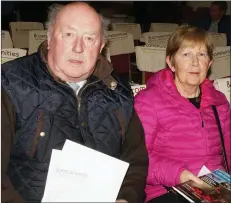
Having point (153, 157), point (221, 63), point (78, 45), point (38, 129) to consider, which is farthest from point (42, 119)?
point (221, 63)

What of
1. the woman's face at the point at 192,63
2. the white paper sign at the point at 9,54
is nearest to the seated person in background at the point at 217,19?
the white paper sign at the point at 9,54

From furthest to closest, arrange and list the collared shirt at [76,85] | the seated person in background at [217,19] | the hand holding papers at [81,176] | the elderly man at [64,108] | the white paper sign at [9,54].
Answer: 1. the seated person in background at [217,19]
2. the white paper sign at [9,54]
3. the collared shirt at [76,85]
4. the elderly man at [64,108]
5. the hand holding papers at [81,176]

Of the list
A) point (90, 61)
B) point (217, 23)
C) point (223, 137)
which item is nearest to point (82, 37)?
point (90, 61)

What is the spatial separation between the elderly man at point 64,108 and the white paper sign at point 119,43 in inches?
81.4

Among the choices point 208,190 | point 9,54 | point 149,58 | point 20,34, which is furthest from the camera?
point 20,34

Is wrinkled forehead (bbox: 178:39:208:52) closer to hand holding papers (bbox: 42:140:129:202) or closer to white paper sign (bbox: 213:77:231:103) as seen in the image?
white paper sign (bbox: 213:77:231:103)

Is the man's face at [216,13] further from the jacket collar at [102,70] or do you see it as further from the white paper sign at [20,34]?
the jacket collar at [102,70]

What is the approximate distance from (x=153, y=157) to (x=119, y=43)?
220 cm

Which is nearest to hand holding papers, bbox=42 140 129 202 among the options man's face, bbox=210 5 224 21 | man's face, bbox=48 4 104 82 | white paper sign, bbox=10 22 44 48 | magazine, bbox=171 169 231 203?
magazine, bbox=171 169 231 203

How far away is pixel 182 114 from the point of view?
6.43ft

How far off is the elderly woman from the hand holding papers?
54 cm

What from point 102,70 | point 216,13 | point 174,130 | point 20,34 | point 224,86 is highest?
point 216,13

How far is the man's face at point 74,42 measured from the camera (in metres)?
1.60

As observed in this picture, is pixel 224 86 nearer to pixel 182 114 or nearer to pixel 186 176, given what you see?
pixel 182 114
